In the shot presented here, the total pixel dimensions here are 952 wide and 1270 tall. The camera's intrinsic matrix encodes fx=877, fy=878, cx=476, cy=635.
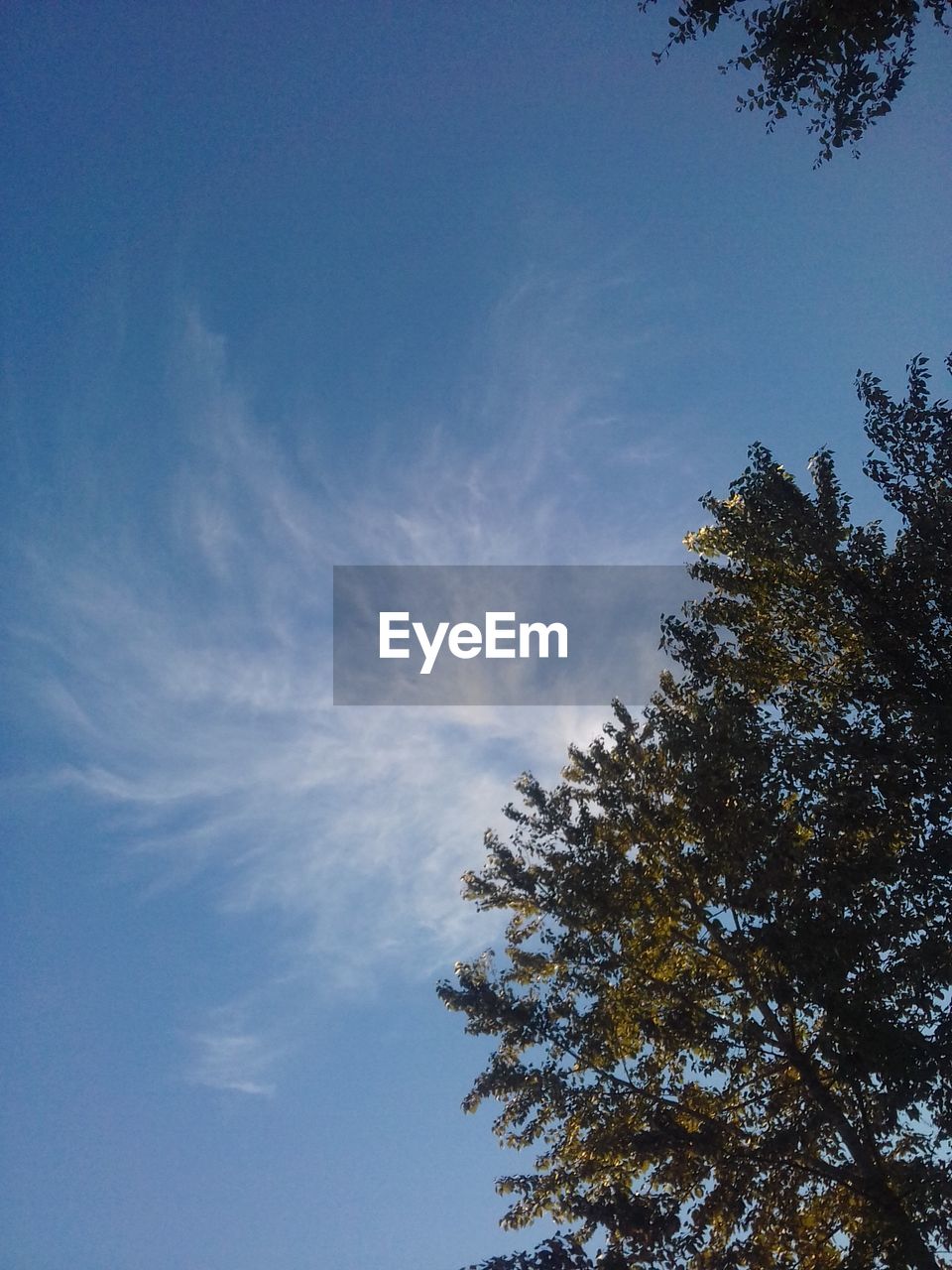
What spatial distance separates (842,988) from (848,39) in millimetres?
12769

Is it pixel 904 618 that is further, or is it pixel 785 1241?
pixel 904 618

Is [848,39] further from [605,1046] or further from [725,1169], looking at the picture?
[725,1169]

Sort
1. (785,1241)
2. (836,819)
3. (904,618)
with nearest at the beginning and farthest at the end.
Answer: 1. (785,1241)
2. (836,819)
3. (904,618)

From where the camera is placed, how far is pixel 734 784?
13.4 metres

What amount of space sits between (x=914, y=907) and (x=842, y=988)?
1.78 meters

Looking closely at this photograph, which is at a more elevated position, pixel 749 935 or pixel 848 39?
pixel 848 39

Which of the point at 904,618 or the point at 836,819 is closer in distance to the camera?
the point at 836,819

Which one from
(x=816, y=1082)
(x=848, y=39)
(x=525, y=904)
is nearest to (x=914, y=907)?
(x=816, y=1082)

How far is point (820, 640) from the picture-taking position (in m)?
15.5

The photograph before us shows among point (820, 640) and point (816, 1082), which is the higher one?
point (820, 640)

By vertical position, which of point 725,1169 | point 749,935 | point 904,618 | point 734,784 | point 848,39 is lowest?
point 725,1169

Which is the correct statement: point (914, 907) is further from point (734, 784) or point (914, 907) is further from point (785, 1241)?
point (785, 1241)

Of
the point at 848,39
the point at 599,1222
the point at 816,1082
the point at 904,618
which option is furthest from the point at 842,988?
the point at 848,39

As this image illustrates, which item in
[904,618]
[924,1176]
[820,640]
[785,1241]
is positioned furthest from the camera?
[820,640]
